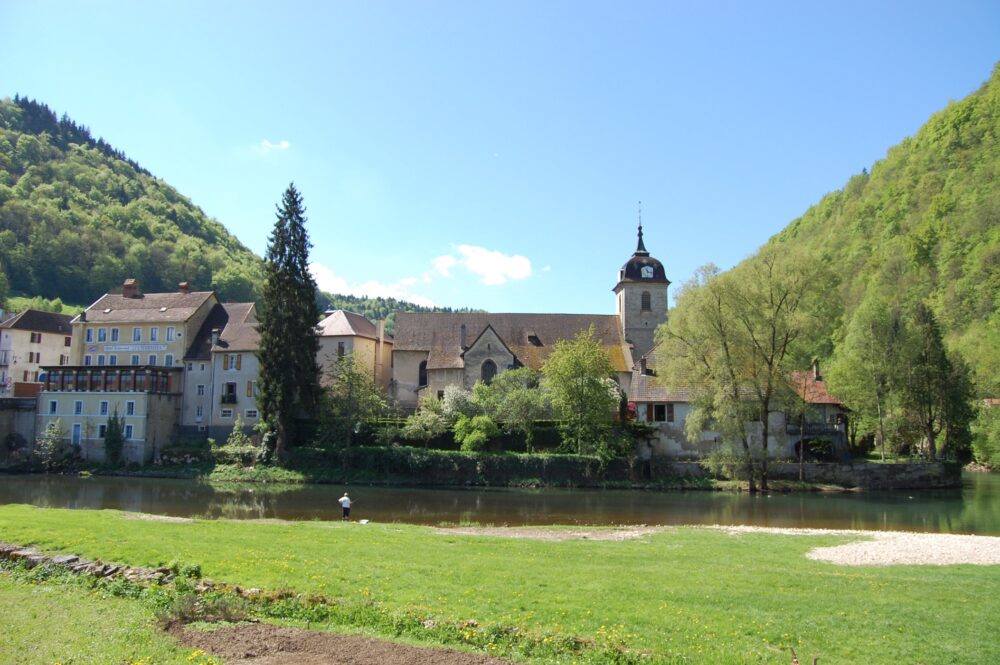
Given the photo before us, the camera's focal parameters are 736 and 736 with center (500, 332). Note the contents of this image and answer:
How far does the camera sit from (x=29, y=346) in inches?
2707

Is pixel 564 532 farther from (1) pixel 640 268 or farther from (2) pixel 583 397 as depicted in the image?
(1) pixel 640 268

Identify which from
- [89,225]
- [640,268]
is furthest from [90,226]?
[640,268]

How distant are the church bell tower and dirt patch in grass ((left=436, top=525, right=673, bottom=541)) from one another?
37.5m

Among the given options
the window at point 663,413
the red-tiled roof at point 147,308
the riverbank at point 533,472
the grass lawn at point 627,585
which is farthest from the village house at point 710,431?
the red-tiled roof at point 147,308

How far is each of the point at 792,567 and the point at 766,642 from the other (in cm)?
744

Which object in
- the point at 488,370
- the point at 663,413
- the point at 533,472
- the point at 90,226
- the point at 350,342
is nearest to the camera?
the point at 533,472

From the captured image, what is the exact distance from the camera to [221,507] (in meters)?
34.4

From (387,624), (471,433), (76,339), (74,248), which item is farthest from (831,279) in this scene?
(74,248)

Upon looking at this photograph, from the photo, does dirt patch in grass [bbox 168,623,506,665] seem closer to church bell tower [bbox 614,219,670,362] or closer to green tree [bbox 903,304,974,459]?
green tree [bbox 903,304,974,459]

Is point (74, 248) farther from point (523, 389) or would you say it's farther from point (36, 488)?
point (523, 389)

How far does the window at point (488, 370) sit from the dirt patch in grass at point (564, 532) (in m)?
32.6

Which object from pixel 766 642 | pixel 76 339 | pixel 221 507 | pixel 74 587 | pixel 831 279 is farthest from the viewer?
pixel 76 339

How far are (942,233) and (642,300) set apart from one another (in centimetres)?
3778

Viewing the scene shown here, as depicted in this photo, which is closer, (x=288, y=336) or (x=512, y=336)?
(x=288, y=336)
